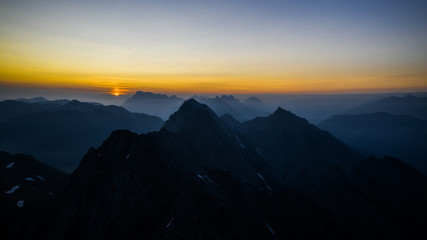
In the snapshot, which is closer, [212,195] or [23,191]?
[212,195]

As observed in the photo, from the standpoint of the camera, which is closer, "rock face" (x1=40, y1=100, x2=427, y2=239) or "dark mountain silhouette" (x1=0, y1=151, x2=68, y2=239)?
"rock face" (x1=40, y1=100, x2=427, y2=239)

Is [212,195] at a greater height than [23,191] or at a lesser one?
greater

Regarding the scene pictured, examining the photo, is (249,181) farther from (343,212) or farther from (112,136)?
(112,136)

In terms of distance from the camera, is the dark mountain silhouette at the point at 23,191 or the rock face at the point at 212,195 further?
the dark mountain silhouette at the point at 23,191

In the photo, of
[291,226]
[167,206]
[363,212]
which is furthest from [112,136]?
[363,212]

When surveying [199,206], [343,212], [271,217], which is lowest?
[343,212]
